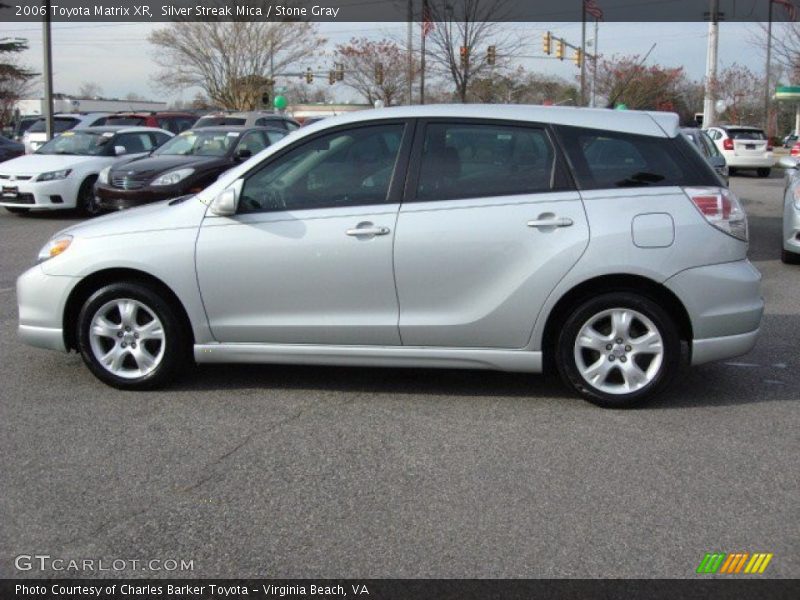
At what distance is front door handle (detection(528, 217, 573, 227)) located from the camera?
5098 millimetres

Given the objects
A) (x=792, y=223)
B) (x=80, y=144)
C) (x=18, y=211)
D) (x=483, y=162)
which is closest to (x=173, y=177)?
(x=80, y=144)

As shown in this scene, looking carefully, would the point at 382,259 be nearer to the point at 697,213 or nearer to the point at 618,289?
the point at 618,289

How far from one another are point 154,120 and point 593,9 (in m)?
20.5

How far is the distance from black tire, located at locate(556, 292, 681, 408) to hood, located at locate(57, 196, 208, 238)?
230 cm

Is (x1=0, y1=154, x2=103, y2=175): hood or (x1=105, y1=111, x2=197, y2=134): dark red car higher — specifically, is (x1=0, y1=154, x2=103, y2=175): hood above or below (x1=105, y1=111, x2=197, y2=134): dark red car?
below

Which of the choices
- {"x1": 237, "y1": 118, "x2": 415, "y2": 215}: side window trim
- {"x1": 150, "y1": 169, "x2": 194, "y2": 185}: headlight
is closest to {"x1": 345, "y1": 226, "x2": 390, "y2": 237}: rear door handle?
{"x1": 237, "y1": 118, "x2": 415, "y2": 215}: side window trim

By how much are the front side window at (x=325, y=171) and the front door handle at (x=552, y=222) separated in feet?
3.02

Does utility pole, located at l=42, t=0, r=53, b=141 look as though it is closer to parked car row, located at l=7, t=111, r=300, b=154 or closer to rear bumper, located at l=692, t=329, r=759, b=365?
parked car row, located at l=7, t=111, r=300, b=154

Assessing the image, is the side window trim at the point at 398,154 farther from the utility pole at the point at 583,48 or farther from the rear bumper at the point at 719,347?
the utility pole at the point at 583,48

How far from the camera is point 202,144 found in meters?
14.2

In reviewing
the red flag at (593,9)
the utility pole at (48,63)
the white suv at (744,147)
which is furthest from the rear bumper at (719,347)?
the red flag at (593,9)

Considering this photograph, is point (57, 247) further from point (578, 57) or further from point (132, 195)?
point (578, 57)

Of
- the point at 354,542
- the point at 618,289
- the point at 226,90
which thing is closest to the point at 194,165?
the point at 618,289

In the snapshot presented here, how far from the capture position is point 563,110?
5465 mm
